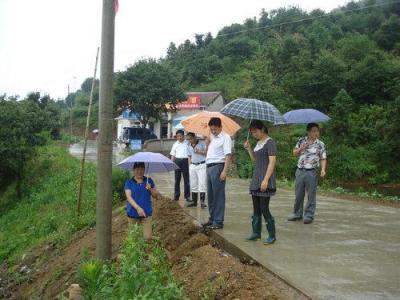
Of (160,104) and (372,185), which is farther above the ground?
(160,104)

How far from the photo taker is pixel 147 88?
104 feet

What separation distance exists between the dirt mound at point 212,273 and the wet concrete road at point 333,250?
9.0 inches

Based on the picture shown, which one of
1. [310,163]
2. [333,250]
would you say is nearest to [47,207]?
[310,163]

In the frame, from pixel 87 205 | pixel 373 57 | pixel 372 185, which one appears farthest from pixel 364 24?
pixel 87 205

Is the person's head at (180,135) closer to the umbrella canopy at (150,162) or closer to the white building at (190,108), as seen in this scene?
the umbrella canopy at (150,162)

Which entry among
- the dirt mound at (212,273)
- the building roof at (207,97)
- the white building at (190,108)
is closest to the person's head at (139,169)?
the dirt mound at (212,273)

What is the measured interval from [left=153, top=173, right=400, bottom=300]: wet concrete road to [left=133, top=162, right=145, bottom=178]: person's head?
160cm

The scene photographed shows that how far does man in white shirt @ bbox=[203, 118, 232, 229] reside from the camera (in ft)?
23.4

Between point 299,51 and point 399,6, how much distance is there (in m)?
21.5

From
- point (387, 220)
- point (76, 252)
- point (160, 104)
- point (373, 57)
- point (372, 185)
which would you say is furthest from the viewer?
point (373, 57)

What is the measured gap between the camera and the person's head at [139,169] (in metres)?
6.55

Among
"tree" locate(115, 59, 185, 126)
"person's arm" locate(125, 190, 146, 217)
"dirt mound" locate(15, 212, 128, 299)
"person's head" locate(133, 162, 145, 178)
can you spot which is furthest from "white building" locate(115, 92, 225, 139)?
"person's arm" locate(125, 190, 146, 217)

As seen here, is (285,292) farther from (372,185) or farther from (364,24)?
(364,24)

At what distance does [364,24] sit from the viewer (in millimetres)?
57438
